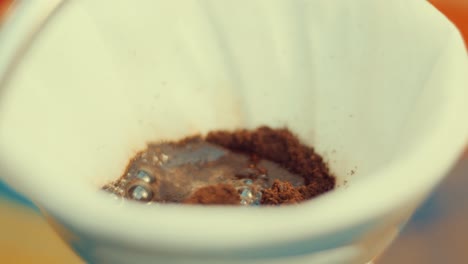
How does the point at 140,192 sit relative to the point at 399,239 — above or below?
above

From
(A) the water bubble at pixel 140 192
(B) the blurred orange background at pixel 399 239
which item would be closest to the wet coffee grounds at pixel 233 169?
(A) the water bubble at pixel 140 192

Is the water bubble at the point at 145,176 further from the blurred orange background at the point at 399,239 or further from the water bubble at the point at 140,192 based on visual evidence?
the blurred orange background at the point at 399,239

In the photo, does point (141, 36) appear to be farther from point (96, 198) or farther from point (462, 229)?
point (462, 229)

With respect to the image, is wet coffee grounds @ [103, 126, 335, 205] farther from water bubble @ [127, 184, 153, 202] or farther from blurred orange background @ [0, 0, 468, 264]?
blurred orange background @ [0, 0, 468, 264]

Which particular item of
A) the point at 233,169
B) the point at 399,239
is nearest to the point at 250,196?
the point at 233,169

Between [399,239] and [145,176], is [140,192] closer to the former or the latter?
[145,176]

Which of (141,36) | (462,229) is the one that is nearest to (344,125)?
(141,36)
